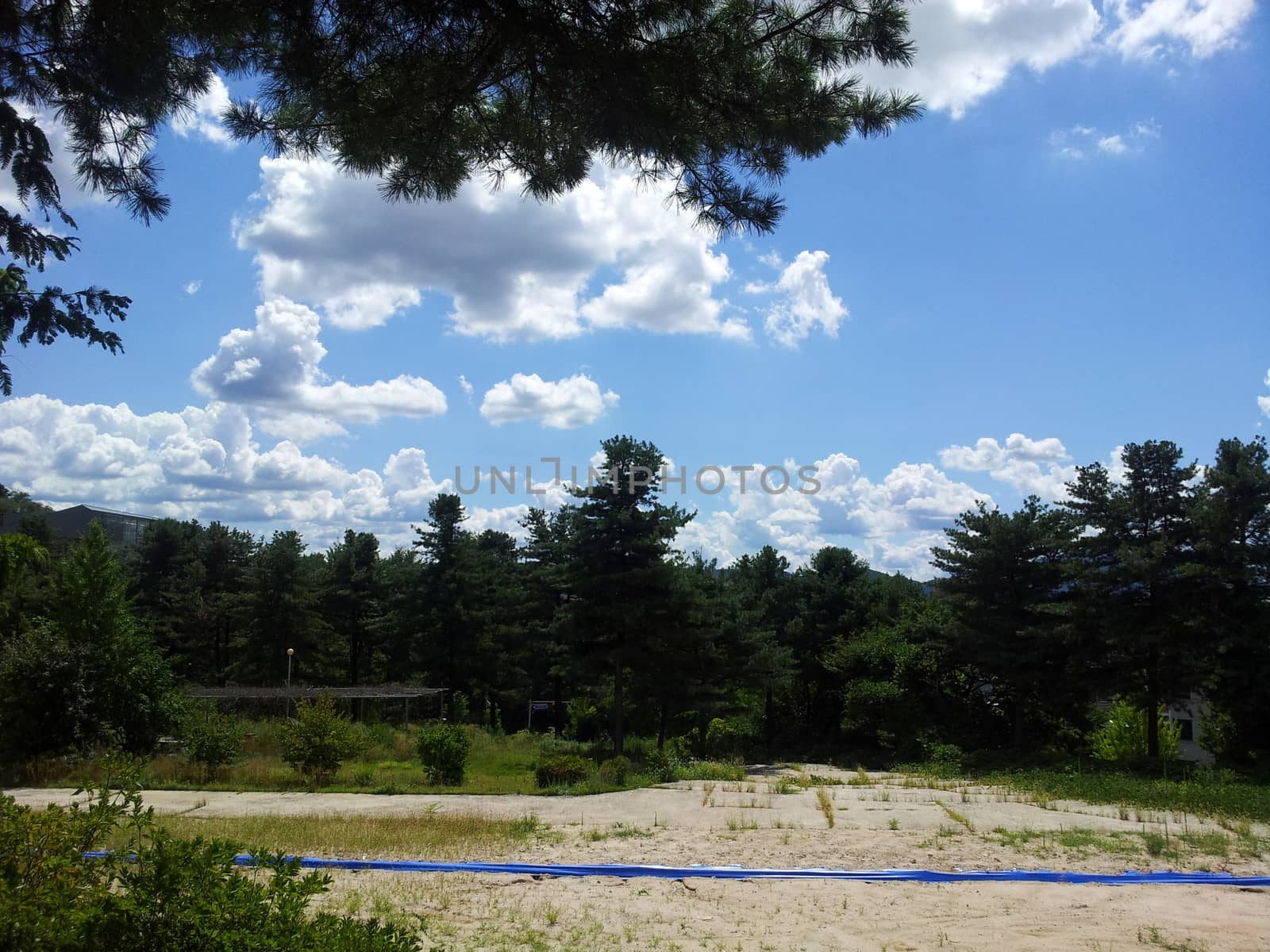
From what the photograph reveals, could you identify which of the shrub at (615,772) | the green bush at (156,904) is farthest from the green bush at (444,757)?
the green bush at (156,904)

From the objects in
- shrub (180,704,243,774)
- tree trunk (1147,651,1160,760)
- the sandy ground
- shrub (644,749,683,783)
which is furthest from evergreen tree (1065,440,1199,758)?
shrub (180,704,243,774)

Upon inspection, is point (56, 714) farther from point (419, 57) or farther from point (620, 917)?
point (419, 57)

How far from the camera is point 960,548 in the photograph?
2477 centimetres

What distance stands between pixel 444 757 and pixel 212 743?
464cm

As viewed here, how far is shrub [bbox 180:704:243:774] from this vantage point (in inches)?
661

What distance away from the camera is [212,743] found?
1681 cm

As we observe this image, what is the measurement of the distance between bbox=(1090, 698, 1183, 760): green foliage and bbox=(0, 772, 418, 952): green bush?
84.8ft

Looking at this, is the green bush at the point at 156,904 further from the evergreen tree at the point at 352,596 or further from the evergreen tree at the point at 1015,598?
the evergreen tree at the point at 352,596

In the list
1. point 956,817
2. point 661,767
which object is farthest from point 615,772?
point 956,817

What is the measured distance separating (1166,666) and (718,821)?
12.6 m

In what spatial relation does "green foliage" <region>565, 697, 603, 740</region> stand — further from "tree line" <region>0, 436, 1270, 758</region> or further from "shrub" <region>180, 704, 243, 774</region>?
"shrub" <region>180, 704, 243, 774</region>

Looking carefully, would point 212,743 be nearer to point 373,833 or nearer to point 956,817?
point 373,833

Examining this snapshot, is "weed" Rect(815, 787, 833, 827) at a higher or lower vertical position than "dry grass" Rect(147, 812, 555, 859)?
lower

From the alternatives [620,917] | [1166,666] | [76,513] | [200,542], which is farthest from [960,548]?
[76,513]
